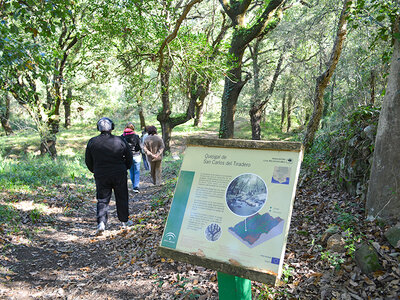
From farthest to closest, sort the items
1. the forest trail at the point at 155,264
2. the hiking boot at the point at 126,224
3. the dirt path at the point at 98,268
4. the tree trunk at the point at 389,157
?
the hiking boot at the point at 126,224, the tree trunk at the point at 389,157, the dirt path at the point at 98,268, the forest trail at the point at 155,264

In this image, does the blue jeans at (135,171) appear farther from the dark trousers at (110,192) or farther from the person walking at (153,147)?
the dark trousers at (110,192)

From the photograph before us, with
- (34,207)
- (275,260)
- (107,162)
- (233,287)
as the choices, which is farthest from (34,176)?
(275,260)

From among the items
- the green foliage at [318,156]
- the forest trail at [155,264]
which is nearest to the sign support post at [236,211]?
the forest trail at [155,264]

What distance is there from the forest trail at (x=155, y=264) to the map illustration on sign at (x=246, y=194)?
1.70 metres

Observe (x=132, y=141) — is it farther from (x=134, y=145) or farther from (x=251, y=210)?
(x=251, y=210)

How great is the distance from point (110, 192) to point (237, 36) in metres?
5.94

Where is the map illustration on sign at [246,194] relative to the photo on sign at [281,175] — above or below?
below

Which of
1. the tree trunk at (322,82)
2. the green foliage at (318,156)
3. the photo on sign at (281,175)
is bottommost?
the green foliage at (318,156)

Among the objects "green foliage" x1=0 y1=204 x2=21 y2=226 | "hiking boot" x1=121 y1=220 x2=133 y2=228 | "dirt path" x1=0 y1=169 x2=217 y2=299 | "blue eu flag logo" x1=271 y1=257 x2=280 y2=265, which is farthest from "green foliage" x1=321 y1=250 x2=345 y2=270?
"green foliage" x1=0 y1=204 x2=21 y2=226

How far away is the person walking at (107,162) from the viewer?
548cm

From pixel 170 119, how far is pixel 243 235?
15.4m

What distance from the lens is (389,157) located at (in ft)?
14.3

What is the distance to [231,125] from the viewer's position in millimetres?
9430

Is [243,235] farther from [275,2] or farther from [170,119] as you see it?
[170,119]
